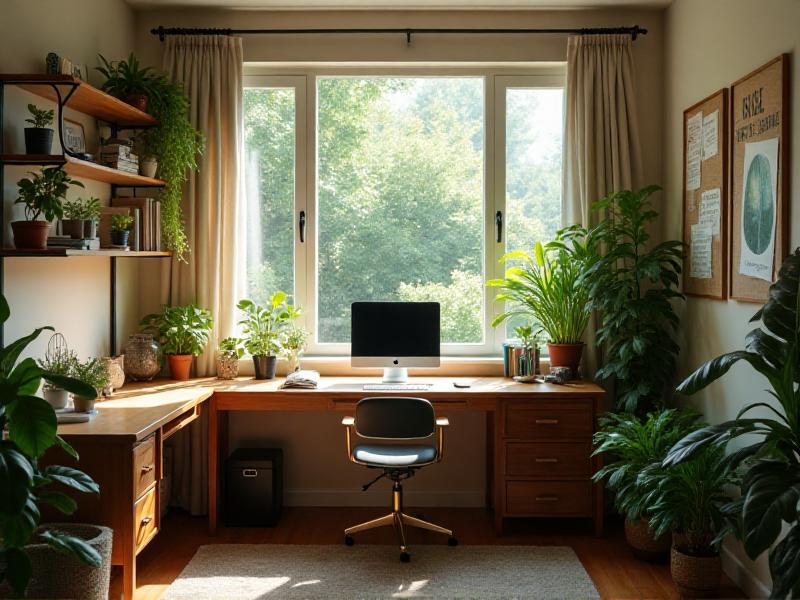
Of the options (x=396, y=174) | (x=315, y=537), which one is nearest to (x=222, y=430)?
(x=315, y=537)

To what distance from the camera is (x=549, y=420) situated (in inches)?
157

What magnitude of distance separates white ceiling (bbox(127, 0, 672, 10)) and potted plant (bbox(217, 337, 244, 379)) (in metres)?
1.86

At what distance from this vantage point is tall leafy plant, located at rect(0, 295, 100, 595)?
7.12ft

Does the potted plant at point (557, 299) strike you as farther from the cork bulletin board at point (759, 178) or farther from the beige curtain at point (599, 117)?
the cork bulletin board at point (759, 178)

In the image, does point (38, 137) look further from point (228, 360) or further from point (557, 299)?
point (557, 299)

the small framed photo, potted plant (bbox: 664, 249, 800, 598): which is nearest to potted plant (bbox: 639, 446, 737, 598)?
potted plant (bbox: 664, 249, 800, 598)

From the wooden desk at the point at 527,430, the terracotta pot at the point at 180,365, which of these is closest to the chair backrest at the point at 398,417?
the wooden desk at the point at 527,430

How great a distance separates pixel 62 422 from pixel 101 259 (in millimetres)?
1210

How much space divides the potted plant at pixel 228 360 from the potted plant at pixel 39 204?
1.36 metres

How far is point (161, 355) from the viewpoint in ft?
14.1

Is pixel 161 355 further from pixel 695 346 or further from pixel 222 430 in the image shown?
pixel 695 346

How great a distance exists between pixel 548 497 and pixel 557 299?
3.42 ft

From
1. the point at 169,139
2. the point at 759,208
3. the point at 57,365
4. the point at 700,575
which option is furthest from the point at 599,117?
the point at 57,365

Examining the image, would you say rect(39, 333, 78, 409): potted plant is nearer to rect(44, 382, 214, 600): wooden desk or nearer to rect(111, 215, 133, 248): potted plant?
rect(44, 382, 214, 600): wooden desk
